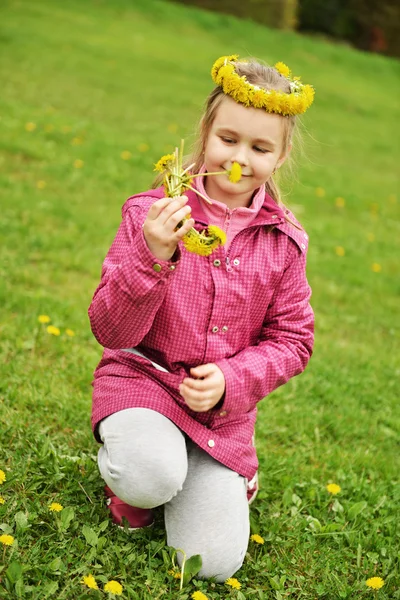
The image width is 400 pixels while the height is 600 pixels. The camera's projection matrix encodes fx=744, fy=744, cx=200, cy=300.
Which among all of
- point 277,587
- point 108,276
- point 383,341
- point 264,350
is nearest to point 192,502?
point 277,587

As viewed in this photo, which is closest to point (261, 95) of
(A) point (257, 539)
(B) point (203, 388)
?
(B) point (203, 388)

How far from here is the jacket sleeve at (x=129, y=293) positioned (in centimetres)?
189

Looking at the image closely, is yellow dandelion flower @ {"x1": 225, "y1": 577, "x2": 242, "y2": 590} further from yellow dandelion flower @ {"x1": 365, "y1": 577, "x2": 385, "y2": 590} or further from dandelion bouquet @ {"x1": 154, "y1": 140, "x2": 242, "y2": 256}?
dandelion bouquet @ {"x1": 154, "y1": 140, "x2": 242, "y2": 256}

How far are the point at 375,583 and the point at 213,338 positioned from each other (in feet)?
2.77

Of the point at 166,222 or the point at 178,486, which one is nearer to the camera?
the point at 166,222

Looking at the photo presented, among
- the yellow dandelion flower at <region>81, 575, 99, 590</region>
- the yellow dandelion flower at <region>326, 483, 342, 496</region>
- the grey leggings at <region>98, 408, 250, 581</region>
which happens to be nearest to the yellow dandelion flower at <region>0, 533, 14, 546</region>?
the yellow dandelion flower at <region>81, 575, 99, 590</region>

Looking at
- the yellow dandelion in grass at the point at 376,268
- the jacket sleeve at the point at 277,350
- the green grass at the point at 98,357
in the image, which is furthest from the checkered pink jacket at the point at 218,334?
the yellow dandelion in grass at the point at 376,268

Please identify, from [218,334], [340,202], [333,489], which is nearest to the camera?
[218,334]

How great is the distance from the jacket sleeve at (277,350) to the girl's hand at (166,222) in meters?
0.43

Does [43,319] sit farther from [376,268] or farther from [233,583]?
[376,268]

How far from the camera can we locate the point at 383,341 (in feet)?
13.5

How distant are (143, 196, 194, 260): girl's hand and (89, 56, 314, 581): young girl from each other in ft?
0.34

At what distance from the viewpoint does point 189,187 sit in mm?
1912

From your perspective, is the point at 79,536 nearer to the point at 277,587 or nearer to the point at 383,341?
the point at 277,587
